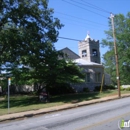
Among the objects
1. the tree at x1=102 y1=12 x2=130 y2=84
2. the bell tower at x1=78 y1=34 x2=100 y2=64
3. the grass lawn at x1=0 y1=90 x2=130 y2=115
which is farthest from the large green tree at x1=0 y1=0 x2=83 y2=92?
the bell tower at x1=78 y1=34 x2=100 y2=64

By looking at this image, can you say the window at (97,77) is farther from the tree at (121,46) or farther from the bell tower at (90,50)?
the bell tower at (90,50)

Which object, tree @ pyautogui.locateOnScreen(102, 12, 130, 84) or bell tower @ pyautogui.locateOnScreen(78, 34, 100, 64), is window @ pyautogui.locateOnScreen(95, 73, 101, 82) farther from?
bell tower @ pyautogui.locateOnScreen(78, 34, 100, 64)

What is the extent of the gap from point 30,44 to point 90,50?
29.4 metres

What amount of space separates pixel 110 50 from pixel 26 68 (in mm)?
21666

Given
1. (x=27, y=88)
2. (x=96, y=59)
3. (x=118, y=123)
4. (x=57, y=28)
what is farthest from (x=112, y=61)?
(x=118, y=123)

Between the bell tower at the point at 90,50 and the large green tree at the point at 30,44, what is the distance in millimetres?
24285

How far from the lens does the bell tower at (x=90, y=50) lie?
48.2 metres

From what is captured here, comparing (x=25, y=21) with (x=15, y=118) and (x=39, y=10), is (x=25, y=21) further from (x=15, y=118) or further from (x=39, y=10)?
(x=15, y=118)

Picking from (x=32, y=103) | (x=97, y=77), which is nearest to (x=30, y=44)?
(x=32, y=103)

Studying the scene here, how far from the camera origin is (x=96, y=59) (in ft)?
162

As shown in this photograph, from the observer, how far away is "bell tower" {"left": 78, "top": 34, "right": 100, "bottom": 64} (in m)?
48.2

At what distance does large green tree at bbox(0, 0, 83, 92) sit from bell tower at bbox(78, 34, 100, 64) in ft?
79.7

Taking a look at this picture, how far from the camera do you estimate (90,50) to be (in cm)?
4866

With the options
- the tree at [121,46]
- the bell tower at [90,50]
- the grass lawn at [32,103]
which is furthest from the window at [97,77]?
the grass lawn at [32,103]
